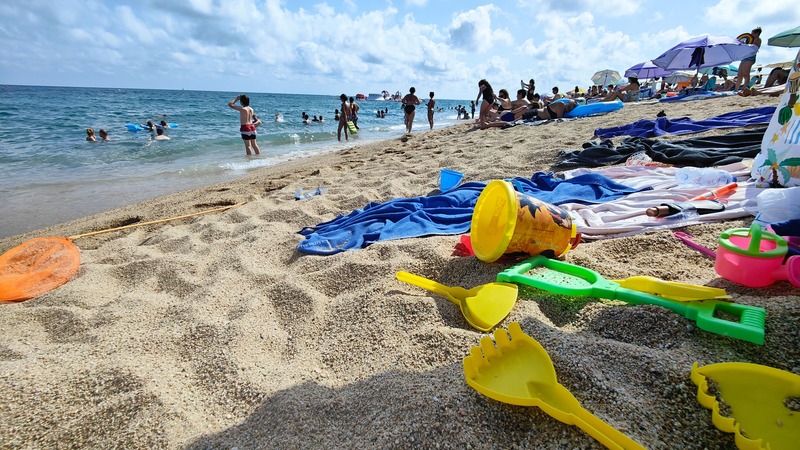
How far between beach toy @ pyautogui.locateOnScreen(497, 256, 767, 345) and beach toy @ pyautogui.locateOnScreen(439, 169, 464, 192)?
2100mm

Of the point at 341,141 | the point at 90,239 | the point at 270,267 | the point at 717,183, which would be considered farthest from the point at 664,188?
the point at 341,141

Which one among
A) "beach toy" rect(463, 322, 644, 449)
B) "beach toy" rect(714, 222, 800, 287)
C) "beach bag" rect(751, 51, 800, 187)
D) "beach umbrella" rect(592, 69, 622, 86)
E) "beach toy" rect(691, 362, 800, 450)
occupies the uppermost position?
"beach umbrella" rect(592, 69, 622, 86)

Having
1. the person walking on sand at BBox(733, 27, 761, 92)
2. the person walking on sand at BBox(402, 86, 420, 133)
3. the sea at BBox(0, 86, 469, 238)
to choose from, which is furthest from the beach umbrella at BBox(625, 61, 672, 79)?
the sea at BBox(0, 86, 469, 238)

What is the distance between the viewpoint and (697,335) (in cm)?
133

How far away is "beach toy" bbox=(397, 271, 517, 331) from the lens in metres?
1.64

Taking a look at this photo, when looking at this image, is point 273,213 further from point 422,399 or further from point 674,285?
point 674,285

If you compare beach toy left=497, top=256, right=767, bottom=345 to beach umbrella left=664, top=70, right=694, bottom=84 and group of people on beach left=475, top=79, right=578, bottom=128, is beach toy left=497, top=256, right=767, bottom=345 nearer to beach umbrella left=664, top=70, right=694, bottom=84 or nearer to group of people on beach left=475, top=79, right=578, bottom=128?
group of people on beach left=475, top=79, right=578, bottom=128

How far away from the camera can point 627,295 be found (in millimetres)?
1567

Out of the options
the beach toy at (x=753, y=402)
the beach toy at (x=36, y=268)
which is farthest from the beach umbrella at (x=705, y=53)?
the beach toy at (x=36, y=268)

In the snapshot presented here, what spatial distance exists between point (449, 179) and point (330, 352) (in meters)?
2.81

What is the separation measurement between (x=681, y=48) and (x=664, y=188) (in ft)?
39.9

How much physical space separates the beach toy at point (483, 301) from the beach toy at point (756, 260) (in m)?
0.88

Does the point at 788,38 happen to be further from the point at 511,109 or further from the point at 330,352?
the point at 330,352

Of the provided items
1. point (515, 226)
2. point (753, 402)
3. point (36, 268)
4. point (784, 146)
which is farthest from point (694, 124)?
point (36, 268)
